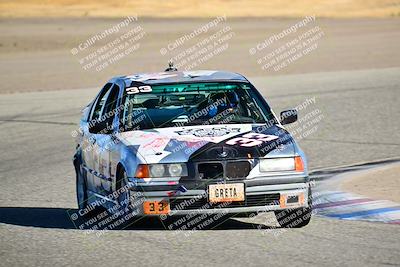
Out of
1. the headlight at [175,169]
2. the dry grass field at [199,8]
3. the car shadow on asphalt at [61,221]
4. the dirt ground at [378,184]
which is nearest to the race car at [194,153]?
the headlight at [175,169]

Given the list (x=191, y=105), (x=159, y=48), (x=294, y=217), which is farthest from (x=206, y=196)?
(x=159, y=48)

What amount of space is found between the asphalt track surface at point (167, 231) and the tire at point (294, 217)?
0.11 meters

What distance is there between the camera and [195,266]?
8.06 meters

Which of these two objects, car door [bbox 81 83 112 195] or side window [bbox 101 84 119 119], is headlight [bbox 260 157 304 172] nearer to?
side window [bbox 101 84 119 119]

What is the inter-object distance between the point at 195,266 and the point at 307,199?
186cm

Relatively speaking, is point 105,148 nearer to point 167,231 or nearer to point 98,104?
point 167,231

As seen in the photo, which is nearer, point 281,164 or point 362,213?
point 281,164

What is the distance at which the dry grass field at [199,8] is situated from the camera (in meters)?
76.8

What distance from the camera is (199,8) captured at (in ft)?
270

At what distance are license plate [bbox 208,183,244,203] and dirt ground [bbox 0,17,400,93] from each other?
800 inches

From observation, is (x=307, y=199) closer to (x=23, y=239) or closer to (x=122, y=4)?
(x=23, y=239)

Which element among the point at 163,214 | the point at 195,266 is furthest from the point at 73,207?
the point at 195,266

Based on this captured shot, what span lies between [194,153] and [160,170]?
327 mm

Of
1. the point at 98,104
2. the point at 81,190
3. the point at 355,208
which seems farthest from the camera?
the point at 98,104
